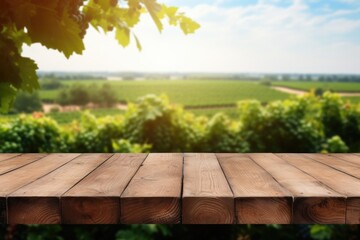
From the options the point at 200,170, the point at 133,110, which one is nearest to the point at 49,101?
the point at 133,110

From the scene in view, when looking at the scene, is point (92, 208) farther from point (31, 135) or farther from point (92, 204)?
point (31, 135)

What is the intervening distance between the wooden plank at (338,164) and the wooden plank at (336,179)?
0.13ft

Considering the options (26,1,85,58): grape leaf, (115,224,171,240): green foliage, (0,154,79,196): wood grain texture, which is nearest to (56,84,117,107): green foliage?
(115,224,171,240): green foliage

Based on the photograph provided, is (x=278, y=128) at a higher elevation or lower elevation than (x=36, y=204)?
lower

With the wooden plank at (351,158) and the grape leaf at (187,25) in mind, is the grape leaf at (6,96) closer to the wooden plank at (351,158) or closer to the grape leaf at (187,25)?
the grape leaf at (187,25)

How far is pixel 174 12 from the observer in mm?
1965

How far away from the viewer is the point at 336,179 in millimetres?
1457

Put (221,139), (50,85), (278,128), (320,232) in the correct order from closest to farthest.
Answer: (320,232) → (221,139) → (278,128) → (50,85)

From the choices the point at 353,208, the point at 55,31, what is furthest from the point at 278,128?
the point at 55,31

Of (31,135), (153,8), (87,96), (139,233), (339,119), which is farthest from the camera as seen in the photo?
(87,96)

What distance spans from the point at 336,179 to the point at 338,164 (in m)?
0.38

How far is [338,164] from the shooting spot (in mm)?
1802

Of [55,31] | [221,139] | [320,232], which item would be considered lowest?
[320,232]

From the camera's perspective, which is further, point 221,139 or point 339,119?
point 339,119
